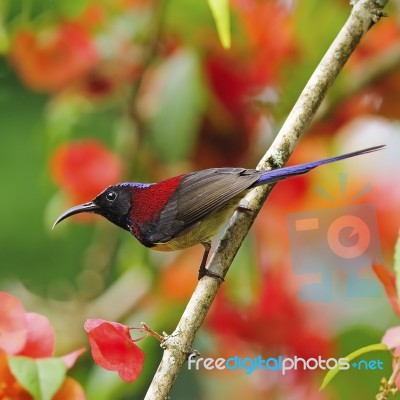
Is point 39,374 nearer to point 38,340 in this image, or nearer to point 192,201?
point 38,340

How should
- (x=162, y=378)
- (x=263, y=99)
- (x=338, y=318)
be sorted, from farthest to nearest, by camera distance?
(x=263, y=99)
(x=338, y=318)
(x=162, y=378)

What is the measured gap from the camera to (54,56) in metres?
0.96

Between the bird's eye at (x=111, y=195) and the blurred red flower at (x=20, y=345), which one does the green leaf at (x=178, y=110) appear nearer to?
the bird's eye at (x=111, y=195)

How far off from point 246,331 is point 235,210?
202mm

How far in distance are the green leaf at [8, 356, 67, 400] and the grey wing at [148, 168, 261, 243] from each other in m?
0.22

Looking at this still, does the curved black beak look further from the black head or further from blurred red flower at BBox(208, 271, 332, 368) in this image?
blurred red flower at BBox(208, 271, 332, 368)

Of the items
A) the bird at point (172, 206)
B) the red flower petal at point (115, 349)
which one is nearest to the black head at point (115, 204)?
the bird at point (172, 206)

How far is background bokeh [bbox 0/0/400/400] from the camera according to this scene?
854 millimetres

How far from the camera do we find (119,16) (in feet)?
3.29

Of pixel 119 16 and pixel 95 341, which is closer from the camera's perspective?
pixel 95 341

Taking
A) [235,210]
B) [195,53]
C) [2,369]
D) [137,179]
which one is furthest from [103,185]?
[2,369]

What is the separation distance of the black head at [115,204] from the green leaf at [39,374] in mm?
191

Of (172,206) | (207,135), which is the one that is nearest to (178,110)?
(207,135)

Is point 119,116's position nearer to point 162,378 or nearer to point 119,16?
point 119,16
